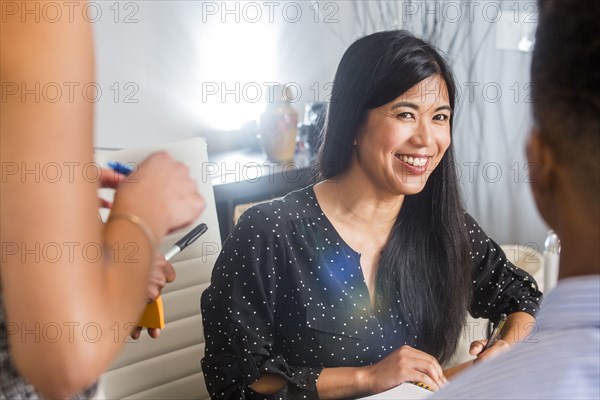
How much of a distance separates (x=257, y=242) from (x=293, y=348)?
22cm

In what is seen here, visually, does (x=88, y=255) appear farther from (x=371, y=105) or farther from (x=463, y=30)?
(x=463, y=30)

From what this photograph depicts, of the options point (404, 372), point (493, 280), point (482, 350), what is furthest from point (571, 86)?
point (493, 280)

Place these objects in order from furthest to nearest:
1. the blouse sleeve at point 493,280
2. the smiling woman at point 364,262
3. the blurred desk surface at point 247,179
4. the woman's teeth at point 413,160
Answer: the blurred desk surface at point 247,179
the blouse sleeve at point 493,280
the woman's teeth at point 413,160
the smiling woman at point 364,262

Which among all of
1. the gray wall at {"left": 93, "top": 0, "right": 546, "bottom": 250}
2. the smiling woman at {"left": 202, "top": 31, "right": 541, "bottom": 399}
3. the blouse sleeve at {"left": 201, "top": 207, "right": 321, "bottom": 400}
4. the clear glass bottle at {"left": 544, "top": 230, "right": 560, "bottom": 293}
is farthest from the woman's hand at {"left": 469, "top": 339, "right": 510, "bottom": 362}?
the gray wall at {"left": 93, "top": 0, "right": 546, "bottom": 250}

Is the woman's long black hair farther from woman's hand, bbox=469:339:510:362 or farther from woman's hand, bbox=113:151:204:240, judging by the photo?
woman's hand, bbox=113:151:204:240

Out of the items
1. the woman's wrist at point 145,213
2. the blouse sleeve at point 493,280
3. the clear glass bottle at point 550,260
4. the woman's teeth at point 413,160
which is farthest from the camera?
the clear glass bottle at point 550,260

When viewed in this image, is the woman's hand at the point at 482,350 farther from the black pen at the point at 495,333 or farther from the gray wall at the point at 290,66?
the gray wall at the point at 290,66

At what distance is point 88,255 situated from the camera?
0.69m

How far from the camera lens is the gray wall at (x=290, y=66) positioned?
2.77m

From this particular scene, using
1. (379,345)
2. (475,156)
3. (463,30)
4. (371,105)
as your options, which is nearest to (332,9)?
(463,30)

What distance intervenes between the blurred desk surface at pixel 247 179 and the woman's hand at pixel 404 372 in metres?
1.15

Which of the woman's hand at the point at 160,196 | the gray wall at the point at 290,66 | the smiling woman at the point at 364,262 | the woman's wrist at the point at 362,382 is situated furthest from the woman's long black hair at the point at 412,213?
the gray wall at the point at 290,66

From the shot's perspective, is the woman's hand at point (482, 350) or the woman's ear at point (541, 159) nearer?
the woman's ear at point (541, 159)

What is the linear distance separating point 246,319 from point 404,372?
314 millimetres
